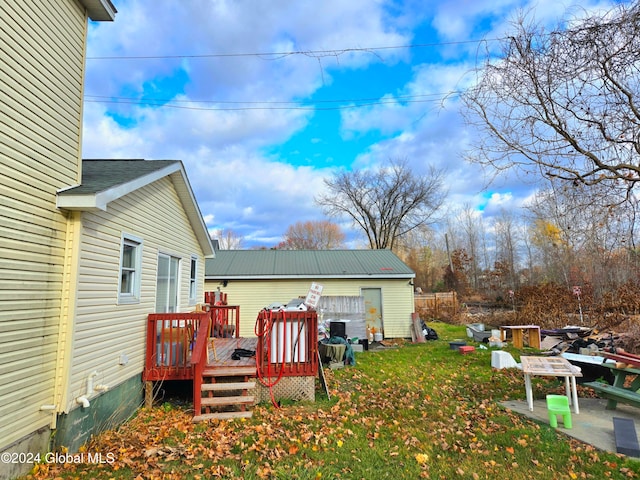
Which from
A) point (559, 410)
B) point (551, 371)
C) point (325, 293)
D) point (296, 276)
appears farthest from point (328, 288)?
point (559, 410)

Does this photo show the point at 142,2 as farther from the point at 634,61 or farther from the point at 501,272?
the point at 501,272

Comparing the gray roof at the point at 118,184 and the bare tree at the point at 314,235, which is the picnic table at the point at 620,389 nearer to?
the gray roof at the point at 118,184

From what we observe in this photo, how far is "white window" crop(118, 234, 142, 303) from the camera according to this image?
575 centimetres

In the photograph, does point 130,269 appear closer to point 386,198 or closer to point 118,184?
point 118,184

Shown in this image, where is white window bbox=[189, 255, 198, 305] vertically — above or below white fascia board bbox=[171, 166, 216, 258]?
below

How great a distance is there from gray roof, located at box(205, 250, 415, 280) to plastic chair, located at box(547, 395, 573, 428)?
33.1ft

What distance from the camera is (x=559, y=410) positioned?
4734mm

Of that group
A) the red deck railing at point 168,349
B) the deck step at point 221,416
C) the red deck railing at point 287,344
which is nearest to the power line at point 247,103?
the red deck railing at point 287,344

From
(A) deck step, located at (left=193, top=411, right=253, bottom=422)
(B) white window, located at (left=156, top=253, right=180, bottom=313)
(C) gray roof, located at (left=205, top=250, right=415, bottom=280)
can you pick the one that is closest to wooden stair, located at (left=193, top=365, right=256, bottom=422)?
(A) deck step, located at (left=193, top=411, right=253, bottom=422)

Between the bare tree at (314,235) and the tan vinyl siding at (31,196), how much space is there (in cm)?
3934

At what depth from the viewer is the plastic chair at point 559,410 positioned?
4.69 metres

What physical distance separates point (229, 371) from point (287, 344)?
106cm

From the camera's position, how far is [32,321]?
12.6 feet

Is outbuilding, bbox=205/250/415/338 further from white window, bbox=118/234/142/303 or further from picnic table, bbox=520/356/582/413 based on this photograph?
picnic table, bbox=520/356/582/413
